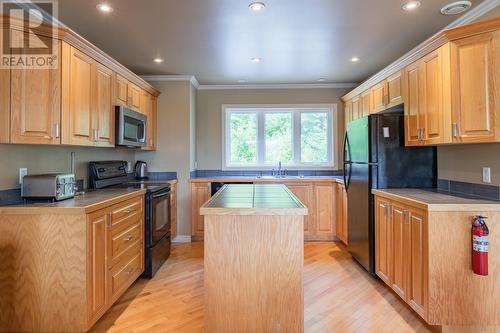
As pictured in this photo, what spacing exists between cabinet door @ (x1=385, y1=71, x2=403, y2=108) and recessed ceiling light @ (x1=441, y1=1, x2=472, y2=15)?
725mm

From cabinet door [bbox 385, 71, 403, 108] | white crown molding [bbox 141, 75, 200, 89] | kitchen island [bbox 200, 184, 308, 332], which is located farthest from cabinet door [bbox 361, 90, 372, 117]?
kitchen island [bbox 200, 184, 308, 332]

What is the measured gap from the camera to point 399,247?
246 centimetres

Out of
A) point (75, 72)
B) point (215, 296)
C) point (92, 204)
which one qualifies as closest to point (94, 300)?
point (92, 204)

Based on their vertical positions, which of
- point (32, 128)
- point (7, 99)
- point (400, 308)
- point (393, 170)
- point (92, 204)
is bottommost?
point (400, 308)

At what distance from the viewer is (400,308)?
2.42 m

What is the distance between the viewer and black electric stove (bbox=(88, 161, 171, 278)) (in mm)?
3051

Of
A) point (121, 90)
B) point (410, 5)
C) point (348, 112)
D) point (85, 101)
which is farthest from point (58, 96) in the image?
point (348, 112)

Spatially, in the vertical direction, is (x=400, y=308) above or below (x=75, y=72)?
below

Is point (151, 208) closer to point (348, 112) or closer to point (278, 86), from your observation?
point (278, 86)

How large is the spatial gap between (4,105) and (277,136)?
3.68 m

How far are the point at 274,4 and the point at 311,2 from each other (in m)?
0.29

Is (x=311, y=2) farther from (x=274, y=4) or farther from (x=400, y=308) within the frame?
(x=400, y=308)

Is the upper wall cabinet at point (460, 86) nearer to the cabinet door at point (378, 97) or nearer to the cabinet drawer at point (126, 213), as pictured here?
the cabinet door at point (378, 97)

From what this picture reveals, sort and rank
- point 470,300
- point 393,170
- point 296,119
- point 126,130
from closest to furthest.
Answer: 1. point 470,300
2. point 393,170
3. point 126,130
4. point 296,119
